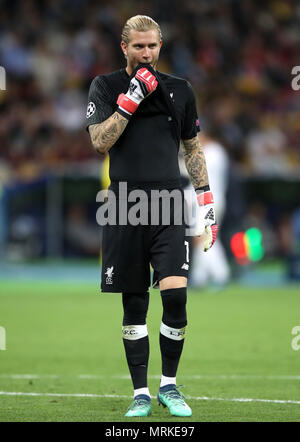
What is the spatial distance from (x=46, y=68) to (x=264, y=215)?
6581 millimetres

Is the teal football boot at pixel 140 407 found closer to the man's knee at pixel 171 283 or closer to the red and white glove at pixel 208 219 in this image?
the man's knee at pixel 171 283

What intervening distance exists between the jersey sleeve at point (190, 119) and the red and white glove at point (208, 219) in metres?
0.39

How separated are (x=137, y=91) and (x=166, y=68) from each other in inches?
729

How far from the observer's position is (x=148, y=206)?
6102mm

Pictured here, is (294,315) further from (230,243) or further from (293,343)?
(230,243)

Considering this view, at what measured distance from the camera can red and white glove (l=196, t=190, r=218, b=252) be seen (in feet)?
20.6

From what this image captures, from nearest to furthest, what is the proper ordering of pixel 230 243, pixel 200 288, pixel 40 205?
pixel 200 288
pixel 230 243
pixel 40 205

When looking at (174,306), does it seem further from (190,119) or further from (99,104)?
(99,104)

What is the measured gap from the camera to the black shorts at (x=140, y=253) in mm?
6039

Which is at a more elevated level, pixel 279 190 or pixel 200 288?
pixel 279 190

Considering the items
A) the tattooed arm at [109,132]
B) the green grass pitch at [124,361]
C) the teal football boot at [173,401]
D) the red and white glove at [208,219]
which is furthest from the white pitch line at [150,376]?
the tattooed arm at [109,132]

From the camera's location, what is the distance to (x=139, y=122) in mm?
6121

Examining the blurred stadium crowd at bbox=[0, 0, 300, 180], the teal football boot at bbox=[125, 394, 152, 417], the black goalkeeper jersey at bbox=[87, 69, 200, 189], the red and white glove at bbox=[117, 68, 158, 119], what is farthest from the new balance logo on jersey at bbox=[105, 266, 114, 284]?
the blurred stadium crowd at bbox=[0, 0, 300, 180]

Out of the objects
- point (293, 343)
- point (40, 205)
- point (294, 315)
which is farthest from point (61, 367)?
point (40, 205)
